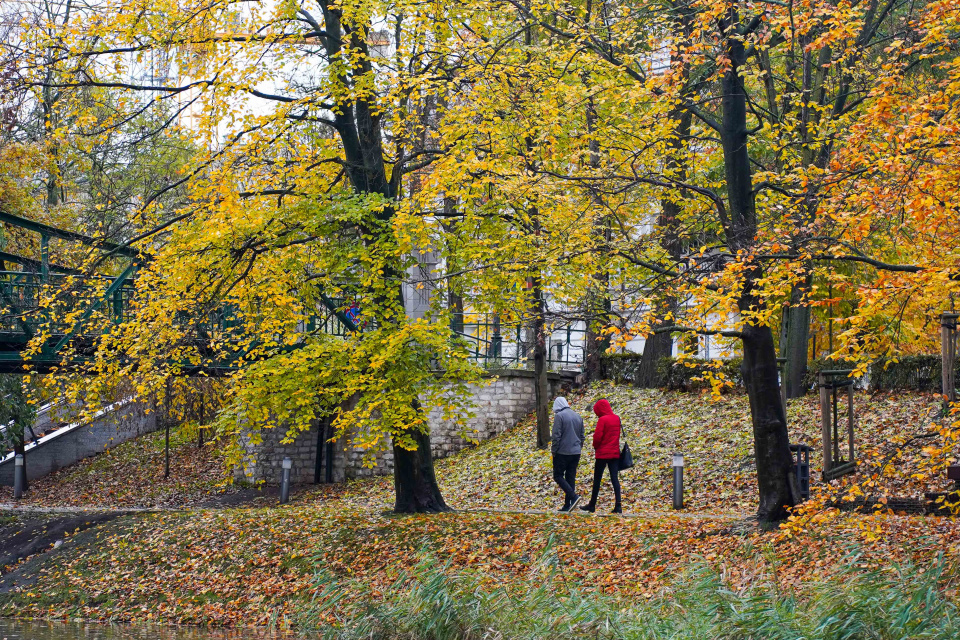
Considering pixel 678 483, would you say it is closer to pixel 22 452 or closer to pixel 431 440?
pixel 431 440

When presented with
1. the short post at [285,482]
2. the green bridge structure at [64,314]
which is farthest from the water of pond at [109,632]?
the short post at [285,482]

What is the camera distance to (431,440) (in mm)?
22547

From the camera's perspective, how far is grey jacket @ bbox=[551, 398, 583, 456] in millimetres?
13820

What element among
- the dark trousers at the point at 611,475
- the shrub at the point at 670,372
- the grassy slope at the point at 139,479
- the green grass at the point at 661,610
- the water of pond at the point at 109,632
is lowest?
the water of pond at the point at 109,632

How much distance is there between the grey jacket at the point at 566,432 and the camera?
13820 millimetres

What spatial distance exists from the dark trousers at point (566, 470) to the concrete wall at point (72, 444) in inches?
540

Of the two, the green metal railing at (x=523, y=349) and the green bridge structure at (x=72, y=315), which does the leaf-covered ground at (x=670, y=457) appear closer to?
the green metal railing at (x=523, y=349)

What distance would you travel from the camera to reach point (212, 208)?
1219cm

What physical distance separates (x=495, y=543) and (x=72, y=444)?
17.8 metres

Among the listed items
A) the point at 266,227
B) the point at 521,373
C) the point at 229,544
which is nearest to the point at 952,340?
the point at 266,227

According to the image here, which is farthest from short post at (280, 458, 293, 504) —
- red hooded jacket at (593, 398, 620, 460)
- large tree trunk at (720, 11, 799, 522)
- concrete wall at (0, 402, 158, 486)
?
large tree trunk at (720, 11, 799, 522)

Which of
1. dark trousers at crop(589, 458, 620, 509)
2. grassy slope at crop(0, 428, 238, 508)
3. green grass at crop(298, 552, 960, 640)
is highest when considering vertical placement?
dark trousers at crop(589, 458, 620, 509)

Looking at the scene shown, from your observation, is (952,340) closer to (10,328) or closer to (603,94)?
(603,94)

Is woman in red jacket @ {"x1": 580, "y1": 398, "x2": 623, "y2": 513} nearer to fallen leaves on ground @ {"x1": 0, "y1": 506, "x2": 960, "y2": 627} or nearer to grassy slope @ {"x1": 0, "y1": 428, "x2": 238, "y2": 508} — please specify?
fallen leaves on ground @ {"x1": 0, "y1": 506, "x2": 960, "y2": 627}
